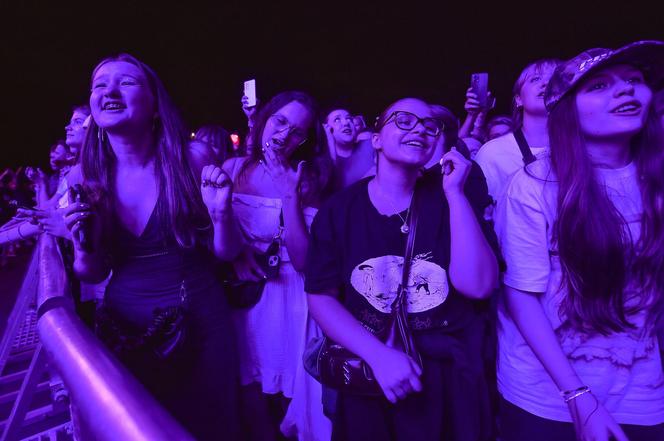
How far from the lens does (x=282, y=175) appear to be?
1686 millimetres

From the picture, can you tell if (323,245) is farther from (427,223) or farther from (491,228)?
(491,228)

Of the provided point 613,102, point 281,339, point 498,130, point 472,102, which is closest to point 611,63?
point 613,102

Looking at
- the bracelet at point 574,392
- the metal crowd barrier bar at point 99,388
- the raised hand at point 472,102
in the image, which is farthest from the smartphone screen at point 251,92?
the bracelet at point 574,392

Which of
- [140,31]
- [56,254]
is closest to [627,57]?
[56,254]

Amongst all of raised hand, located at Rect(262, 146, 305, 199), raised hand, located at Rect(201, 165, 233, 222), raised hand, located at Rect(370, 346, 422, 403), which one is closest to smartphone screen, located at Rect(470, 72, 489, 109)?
raised hand, located at Rect(262, 146, 305, 199)

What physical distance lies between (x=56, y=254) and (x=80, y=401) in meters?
0.97

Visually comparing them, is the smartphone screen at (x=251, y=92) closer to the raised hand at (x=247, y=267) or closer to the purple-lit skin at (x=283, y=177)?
the purple-lit skin at (x=283, y=177)

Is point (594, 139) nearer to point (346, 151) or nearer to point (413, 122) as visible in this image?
point (413, 122)

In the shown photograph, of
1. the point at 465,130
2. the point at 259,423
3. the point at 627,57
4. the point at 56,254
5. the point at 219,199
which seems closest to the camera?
the point at 627,57

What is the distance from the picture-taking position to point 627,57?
3.52ft

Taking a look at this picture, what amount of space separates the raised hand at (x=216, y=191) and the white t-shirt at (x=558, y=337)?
0.93 meters

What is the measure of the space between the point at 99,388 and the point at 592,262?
A: 114 cm

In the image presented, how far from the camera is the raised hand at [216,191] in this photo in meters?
1.36

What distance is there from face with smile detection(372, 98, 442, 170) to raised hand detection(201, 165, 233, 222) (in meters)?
0.58
